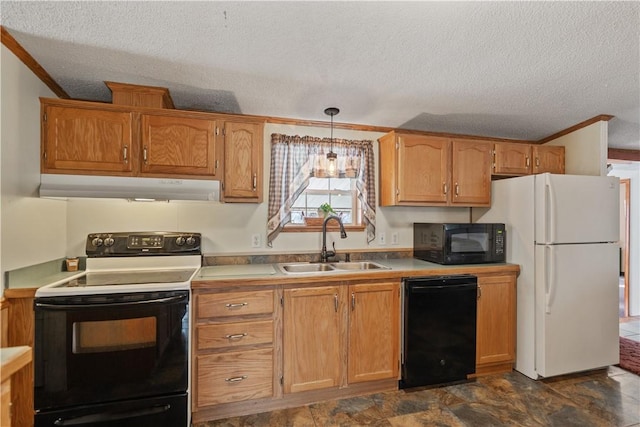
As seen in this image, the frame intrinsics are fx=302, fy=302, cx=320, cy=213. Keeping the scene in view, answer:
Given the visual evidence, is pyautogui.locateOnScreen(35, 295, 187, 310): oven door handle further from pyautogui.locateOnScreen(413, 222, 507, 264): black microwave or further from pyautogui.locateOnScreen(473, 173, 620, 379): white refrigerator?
pyautogui.locateOnScreen(473, 173, 620, 379): white refrigerator

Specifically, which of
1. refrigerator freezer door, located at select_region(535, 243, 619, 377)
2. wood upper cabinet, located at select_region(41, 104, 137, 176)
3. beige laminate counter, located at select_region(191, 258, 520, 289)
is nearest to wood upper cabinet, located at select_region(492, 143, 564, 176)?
refrigerator freezer door, located at select_region(535, 243, 619, 377)

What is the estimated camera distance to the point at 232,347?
203 centimetres

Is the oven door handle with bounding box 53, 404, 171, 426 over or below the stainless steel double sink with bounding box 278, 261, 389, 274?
below

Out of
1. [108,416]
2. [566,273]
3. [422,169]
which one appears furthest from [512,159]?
[108,416]

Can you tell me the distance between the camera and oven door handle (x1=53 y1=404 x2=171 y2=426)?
5.62 feet

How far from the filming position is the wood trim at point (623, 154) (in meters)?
3.74

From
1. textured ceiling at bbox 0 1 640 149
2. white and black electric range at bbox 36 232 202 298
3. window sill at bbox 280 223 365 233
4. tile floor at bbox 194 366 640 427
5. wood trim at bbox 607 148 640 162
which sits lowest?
tile floor at bbox 194 366 640 427

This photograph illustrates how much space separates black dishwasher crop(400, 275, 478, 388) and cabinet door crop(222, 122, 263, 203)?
4.62 feet

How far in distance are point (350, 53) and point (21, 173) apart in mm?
2062

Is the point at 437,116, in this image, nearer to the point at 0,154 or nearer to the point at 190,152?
the point at 190,152

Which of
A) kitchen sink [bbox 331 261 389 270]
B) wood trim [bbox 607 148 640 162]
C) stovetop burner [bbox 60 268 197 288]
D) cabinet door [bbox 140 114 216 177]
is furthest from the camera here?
wood trim [bbox 607 148 640 162]

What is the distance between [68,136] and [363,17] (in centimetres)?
202

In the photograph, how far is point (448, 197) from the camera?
2.83 metres

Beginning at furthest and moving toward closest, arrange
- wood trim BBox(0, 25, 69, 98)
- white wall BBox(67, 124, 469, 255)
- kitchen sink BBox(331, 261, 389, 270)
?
kitchen sink BBox(331, 261, 389, 270)
white wall BBox(67, 124, 469, 255)
wood trim BBox(0, 25, 69, 98)
